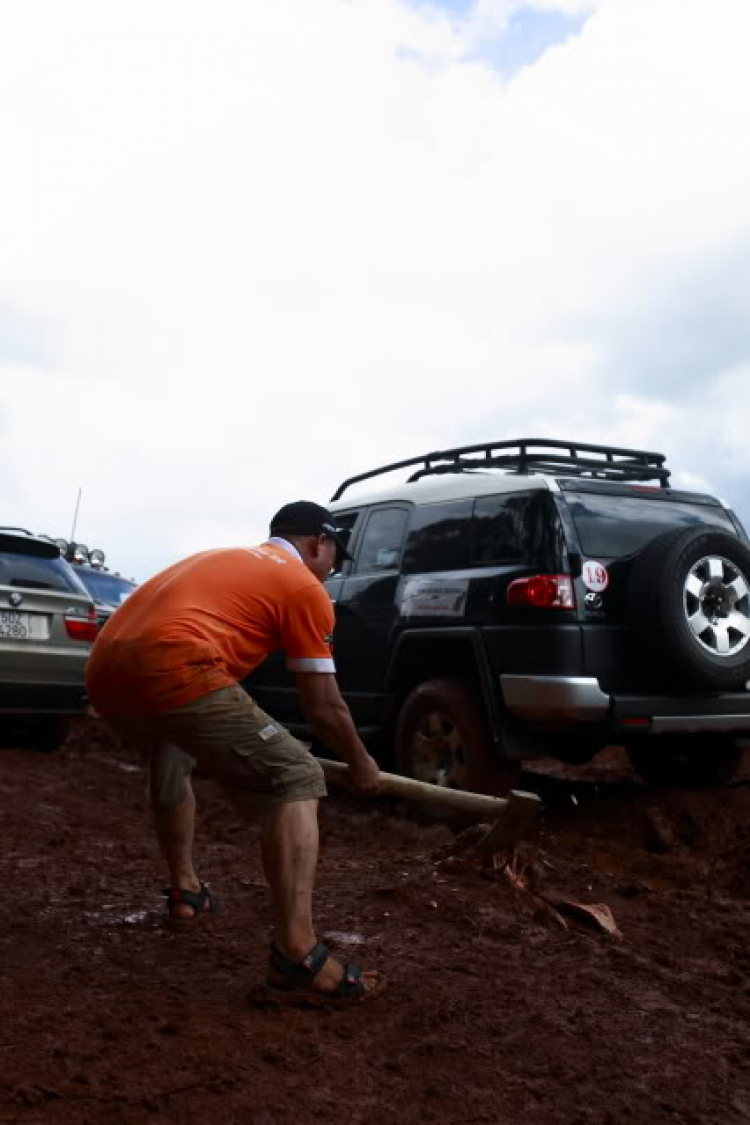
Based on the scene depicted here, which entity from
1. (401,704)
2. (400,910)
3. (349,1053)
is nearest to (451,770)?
(401,704)

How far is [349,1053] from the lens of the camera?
126 inches

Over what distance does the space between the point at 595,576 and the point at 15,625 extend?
171 inches

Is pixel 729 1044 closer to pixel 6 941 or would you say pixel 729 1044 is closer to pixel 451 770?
pixel 6 941

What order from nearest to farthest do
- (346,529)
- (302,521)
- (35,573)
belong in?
(302,521) → (346,529) → (35,573)

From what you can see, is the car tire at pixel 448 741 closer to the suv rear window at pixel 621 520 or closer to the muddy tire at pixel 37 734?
the suv rear window at pixel 621 520

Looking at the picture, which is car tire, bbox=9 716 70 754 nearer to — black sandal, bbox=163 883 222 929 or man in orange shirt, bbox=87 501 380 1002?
black sandal, bbox=163 883 222 929

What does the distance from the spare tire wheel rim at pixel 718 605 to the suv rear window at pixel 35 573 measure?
4.78 metres

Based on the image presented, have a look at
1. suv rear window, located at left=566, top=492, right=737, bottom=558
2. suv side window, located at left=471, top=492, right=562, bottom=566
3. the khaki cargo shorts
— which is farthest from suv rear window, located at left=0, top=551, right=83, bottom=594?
the khaki cargo shorts

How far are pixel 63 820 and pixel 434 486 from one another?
305 cm

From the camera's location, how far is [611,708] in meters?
5.90

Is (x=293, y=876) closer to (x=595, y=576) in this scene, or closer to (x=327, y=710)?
(x=327, y=710)

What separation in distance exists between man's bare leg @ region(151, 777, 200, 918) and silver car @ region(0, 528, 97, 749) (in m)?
4.10

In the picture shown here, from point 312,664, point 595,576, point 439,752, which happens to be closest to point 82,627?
point 439,752

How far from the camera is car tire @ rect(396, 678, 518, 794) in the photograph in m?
6.28
